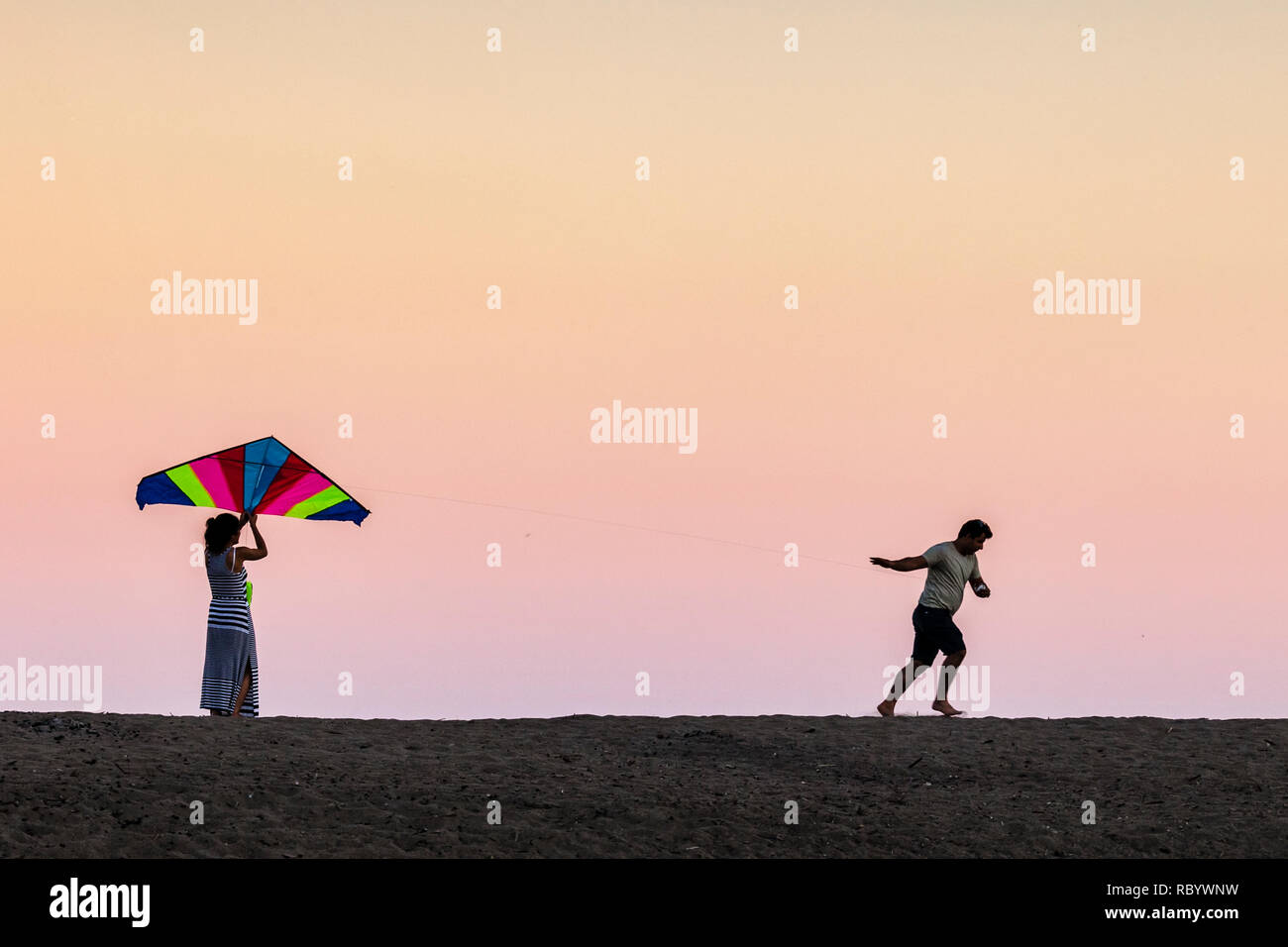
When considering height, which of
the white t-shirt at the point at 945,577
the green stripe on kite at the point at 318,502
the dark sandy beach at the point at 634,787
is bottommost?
the dark sandy beach at the point at 634,787

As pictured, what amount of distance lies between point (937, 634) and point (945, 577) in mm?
502

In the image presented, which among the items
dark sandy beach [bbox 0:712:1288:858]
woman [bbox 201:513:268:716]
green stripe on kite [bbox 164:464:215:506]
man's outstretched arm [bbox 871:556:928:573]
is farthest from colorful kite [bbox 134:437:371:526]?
man's outstretched arm [bbox 871:556:928:573]

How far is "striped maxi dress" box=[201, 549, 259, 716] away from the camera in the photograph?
14.8 meters

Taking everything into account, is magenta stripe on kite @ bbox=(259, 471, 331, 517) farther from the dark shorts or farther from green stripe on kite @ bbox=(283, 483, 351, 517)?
the dark shorts

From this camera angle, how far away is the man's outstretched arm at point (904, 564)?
1507 centimetres

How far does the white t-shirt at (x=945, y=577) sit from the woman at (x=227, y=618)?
563 cm

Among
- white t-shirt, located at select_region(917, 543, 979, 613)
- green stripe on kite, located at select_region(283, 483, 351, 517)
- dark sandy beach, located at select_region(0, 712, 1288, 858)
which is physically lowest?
dark sandy beach, located at select_region(0, 712, 1288, 858)

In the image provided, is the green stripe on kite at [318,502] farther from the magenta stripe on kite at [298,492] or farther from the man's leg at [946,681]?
the man's leg at [946,681]

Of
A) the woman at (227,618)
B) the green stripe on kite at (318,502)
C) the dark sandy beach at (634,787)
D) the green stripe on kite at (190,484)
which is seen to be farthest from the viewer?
the green stripe on kite at (318,502)

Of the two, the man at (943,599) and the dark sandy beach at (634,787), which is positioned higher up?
the man at (943,599)

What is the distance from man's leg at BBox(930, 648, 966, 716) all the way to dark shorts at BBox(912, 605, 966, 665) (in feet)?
0.17

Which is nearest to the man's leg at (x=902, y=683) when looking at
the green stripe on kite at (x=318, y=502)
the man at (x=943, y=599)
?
the man at (x=943, y=599)

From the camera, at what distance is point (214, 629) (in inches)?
584
